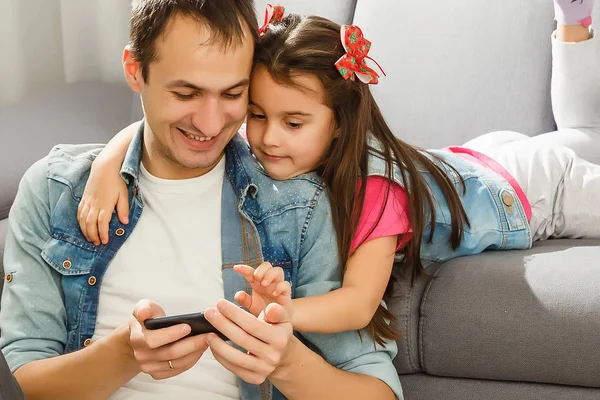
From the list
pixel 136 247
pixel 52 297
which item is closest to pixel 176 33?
pixel 136 247

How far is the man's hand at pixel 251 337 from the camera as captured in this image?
44.3 inches

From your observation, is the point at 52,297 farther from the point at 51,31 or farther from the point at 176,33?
the point at 51,31

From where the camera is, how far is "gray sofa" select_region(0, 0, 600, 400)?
145 cm

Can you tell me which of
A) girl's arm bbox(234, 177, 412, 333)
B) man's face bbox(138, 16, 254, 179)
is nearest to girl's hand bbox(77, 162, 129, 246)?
man's face bbox(138, 16, 254, 179)

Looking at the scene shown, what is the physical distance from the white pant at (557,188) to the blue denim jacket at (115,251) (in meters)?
0.54

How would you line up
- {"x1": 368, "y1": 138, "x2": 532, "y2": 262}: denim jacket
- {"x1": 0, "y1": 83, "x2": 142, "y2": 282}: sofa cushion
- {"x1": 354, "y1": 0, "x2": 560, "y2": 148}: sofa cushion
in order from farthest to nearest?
1. {"x1": 0, "y1": 83, "x2": 142, "y2": 282}: sofa cushion
2. {"x1": 354, "y1": 0, "x2": 560, "y2": 148}: sofa cushion
3. {"x1": 368, "y1": 138, "x2": 532, "y2": 262}: denim jacket

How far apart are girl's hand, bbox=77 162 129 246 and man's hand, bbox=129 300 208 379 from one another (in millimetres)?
289

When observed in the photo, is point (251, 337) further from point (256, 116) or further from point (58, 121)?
point (58, 121)

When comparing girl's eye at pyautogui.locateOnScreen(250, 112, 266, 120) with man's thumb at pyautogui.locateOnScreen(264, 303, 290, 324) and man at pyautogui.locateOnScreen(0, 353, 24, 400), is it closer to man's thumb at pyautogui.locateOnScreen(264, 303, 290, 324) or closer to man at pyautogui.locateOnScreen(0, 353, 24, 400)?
man's thumb at pyautogui.locateOnScreen(264, 303, 290, 324)

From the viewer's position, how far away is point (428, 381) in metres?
1.54

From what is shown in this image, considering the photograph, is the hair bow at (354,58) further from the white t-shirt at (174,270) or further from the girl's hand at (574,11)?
the girl's hand at (574,11)

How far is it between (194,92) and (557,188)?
33.9 inches

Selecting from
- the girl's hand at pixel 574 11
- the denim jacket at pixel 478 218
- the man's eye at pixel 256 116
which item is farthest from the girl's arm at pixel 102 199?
the girl's hand at pixel 574 11

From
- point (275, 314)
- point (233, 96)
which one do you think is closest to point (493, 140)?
point (233, 96)
